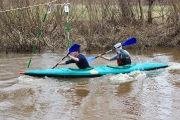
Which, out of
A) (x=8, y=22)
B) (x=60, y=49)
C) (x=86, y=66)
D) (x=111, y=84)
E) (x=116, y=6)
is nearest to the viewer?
(x=111, y=84)

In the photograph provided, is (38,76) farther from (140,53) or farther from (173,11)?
(173,11)

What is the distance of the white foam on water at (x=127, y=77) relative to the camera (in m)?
8.86

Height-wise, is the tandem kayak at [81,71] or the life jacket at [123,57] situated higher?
the life jacket at [123,57]

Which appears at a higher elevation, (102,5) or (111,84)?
(102,5)

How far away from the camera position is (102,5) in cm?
1534

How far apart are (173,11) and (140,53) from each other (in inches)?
116

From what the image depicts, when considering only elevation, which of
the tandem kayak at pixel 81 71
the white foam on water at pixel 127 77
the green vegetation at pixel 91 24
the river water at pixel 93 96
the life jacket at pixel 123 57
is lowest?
the river water at pixel 93 96

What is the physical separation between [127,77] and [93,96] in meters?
1.93

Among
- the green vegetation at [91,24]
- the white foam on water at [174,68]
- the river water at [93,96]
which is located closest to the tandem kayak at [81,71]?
the river water at [93,96]

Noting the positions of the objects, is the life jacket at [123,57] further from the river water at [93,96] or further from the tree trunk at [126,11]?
the tree trunk at [126,11]

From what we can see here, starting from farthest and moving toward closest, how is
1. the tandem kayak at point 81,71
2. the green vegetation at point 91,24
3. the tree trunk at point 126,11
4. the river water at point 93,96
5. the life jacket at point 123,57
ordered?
the tree trunk at point 126,11
the green vegetation at point 91,24
the life jacket at point 123,57
the tandem kayak at point 81,71
the river water at point 93,96

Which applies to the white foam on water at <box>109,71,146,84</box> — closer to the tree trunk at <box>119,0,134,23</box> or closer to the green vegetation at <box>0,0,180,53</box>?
the green vegetation at <box>0,0,180,53</box>

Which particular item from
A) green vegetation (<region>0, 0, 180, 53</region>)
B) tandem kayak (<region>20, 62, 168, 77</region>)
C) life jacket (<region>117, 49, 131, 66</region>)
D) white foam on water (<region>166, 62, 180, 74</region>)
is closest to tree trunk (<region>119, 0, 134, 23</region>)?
green vegetation (<region>0, 0, 180, 53</region>)

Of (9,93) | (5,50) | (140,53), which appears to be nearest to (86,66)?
(9,93)
